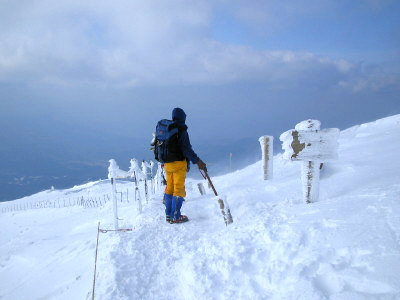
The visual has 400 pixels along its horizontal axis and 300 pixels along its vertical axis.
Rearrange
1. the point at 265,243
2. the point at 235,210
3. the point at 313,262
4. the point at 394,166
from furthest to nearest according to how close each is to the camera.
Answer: the point at 235,210 → the point at 394,166 → the point at 265,243 → the point at 313,262

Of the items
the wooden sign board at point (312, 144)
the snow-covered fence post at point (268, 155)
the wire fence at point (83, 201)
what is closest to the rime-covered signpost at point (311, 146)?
the wooden sign board at point (312, 144)

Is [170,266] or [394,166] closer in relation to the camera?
[170,266]

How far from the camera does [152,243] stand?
401cm

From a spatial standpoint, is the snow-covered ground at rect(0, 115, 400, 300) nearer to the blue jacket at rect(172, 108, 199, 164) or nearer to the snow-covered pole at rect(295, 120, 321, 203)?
the snow-covered pole at rect(295, 120, 321, 203)

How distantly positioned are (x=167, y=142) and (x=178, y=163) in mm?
485

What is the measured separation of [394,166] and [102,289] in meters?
5.10

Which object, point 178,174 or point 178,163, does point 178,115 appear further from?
point 178,174

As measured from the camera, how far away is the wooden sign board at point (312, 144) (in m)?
3.66

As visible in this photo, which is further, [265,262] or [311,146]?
[311,146]

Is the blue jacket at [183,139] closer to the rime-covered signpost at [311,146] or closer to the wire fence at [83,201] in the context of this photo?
the rime-covered signpost at [311,146]

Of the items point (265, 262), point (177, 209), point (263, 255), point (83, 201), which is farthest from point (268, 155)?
point (83, 201)

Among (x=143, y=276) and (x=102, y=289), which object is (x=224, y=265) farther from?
(x=102, y=289)

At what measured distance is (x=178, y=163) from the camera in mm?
4906

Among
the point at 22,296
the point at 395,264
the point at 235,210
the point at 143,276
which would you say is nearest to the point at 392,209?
the point at 395,264
